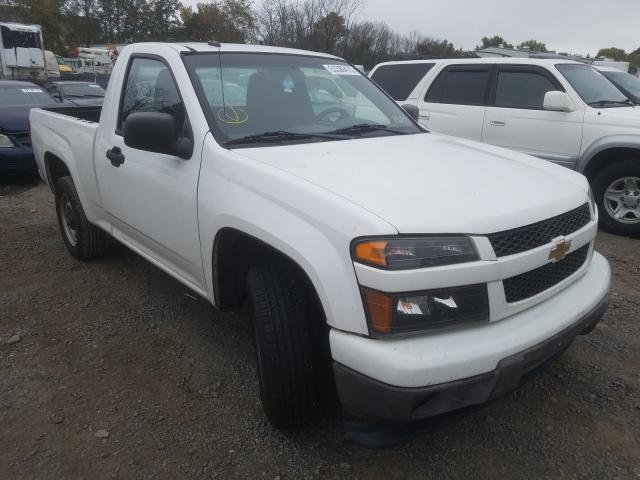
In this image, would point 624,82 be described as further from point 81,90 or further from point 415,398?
point 81,90

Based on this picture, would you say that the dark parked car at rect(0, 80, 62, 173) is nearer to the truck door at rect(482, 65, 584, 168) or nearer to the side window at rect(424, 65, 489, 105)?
the side window at rect(424, 65, 489, 105)

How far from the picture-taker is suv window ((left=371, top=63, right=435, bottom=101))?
22.8 ft

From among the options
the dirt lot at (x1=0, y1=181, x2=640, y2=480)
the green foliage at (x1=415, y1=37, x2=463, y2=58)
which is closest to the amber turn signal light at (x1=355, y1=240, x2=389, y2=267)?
the dirt lot at (x1=0, y1=181, x2=640, y2=480)

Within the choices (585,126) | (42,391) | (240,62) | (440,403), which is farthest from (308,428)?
(585,126)

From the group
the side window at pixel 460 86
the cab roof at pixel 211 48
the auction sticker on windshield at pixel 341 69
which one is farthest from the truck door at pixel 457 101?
the cab roof at pixel 211 48

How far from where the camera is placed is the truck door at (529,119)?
5.61 metres

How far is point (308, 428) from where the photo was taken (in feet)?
8.11

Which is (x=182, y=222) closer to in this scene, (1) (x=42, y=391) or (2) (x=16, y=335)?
(1) (x=42, y=391)

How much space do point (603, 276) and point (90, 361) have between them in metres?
2.88


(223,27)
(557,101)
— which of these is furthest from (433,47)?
(557,101)

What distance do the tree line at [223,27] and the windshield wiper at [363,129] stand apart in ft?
46.5

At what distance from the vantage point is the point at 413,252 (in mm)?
1830

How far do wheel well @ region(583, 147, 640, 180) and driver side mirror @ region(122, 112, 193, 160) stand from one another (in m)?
4.54

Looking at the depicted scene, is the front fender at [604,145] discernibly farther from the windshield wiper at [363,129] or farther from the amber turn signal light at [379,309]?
the amber turn signal light at [379,309]
